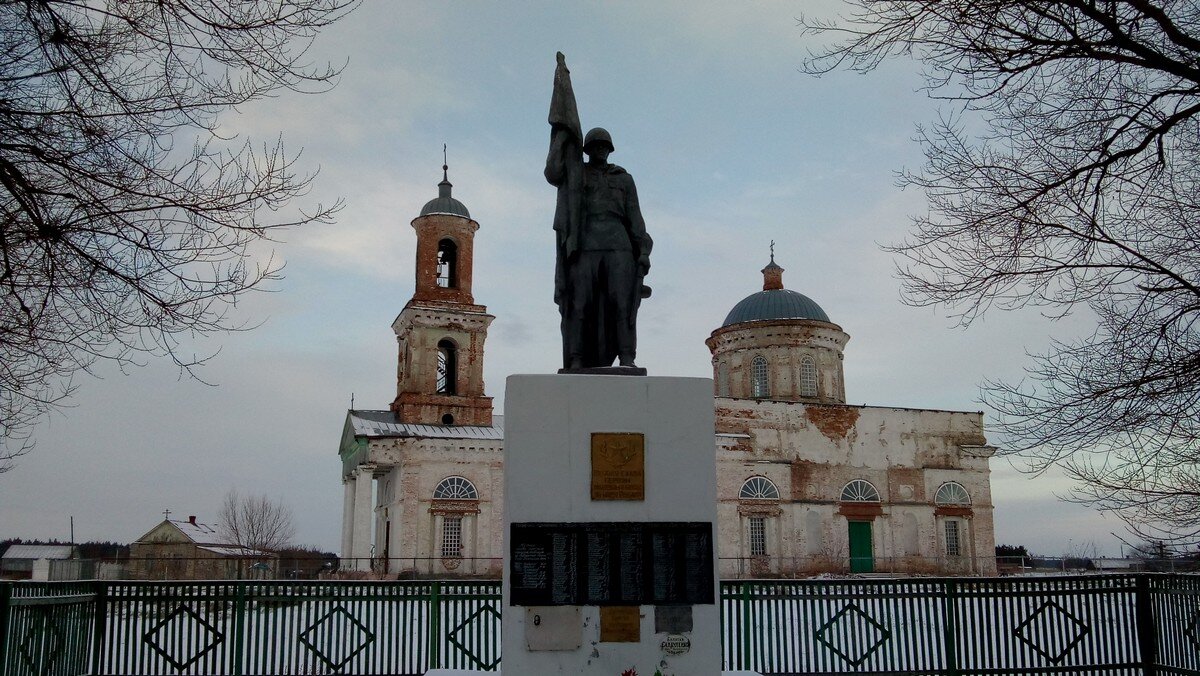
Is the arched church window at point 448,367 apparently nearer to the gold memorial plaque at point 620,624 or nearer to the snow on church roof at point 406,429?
the snow on church roof at point 406,429

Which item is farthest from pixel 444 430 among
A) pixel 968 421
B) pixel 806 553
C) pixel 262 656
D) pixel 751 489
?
pixel 262 656

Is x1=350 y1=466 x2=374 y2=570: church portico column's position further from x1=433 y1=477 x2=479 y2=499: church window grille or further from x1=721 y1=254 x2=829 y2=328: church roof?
x1=721 y1=254 x2=829 y2=328: church roof

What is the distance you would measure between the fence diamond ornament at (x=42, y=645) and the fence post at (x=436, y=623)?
3.23m

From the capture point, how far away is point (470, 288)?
119 ft

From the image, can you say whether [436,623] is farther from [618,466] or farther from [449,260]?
[449,260]

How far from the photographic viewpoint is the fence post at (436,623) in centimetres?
952

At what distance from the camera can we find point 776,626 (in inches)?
379

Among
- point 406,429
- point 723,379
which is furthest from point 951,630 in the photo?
point 723,379

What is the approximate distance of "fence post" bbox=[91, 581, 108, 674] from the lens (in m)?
9.23

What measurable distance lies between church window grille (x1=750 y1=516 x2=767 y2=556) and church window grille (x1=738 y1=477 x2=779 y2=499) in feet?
2.59

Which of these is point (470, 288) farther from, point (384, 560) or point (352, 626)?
point (352, 626)

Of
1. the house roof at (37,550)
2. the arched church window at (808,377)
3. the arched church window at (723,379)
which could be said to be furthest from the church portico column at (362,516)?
the house roof at (37,550)

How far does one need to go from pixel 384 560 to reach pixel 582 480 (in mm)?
28145

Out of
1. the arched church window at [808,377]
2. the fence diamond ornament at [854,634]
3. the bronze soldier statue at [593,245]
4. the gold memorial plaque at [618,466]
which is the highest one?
the arched church window at [808,377]
